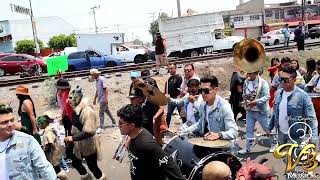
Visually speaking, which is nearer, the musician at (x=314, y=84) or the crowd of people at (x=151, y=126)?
the crowd of people at (x=151, y=126)

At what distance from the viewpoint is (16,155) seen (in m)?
3.95

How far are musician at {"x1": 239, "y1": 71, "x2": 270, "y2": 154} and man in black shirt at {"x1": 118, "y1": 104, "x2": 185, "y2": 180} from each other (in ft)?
12.8

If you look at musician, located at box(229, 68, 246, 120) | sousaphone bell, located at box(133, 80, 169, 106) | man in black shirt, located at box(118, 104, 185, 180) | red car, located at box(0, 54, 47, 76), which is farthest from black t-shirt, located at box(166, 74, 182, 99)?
red car, located at box(0, 54, 47, 76)

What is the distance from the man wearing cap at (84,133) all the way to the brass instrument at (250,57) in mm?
2834

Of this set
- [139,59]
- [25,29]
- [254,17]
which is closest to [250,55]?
[139,59]

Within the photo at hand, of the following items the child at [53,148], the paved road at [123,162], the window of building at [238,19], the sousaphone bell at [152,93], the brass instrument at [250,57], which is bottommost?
the paved road at [123,162]

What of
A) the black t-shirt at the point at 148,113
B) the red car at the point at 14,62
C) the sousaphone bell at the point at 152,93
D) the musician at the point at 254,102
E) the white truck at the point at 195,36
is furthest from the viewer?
the white truck at the point at 195,36

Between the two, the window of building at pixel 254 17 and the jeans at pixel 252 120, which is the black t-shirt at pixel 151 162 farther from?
the window of building at pixel 254 17

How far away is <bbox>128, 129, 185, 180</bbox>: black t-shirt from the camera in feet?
12.6

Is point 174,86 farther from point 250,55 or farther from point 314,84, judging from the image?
point 314,84

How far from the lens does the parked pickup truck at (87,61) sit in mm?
23797

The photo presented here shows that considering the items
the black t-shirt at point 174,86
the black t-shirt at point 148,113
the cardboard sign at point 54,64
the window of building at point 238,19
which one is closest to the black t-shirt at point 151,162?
the black t-shirt at point 148,113

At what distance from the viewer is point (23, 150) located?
3.97 metres

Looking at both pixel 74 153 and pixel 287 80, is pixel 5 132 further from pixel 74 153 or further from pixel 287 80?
pixel 287 80
